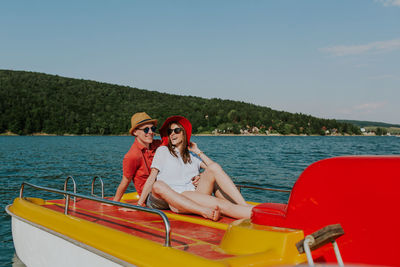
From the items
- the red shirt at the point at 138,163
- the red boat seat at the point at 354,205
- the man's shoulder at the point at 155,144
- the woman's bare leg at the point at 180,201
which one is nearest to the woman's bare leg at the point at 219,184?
Result: the woman's bare leg at the point at 180,201

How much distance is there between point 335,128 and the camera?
11675 centimetres

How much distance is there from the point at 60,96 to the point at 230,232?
9830 cm

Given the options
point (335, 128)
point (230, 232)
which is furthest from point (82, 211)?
point (335, 128)

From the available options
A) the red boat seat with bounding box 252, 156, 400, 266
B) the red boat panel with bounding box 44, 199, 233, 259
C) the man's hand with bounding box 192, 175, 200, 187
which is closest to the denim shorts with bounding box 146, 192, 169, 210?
the red boat panel with bounding box 44, 199, 233, 259

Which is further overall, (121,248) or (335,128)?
(335,128)

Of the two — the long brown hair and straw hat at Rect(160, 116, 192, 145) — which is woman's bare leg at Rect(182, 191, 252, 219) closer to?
the long brown hair

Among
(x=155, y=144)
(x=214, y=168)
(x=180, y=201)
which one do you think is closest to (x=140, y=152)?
(x=155, y=144)

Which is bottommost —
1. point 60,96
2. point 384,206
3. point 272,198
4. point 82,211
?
point 272,198

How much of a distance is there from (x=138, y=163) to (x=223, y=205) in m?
1.49

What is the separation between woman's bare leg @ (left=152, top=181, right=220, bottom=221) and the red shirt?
82cm

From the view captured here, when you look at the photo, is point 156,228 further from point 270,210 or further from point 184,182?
point 270,210

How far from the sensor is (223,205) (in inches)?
163

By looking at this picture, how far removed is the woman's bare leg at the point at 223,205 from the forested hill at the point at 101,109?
7750 cm

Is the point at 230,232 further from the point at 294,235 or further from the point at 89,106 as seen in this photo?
the point at 89,106
